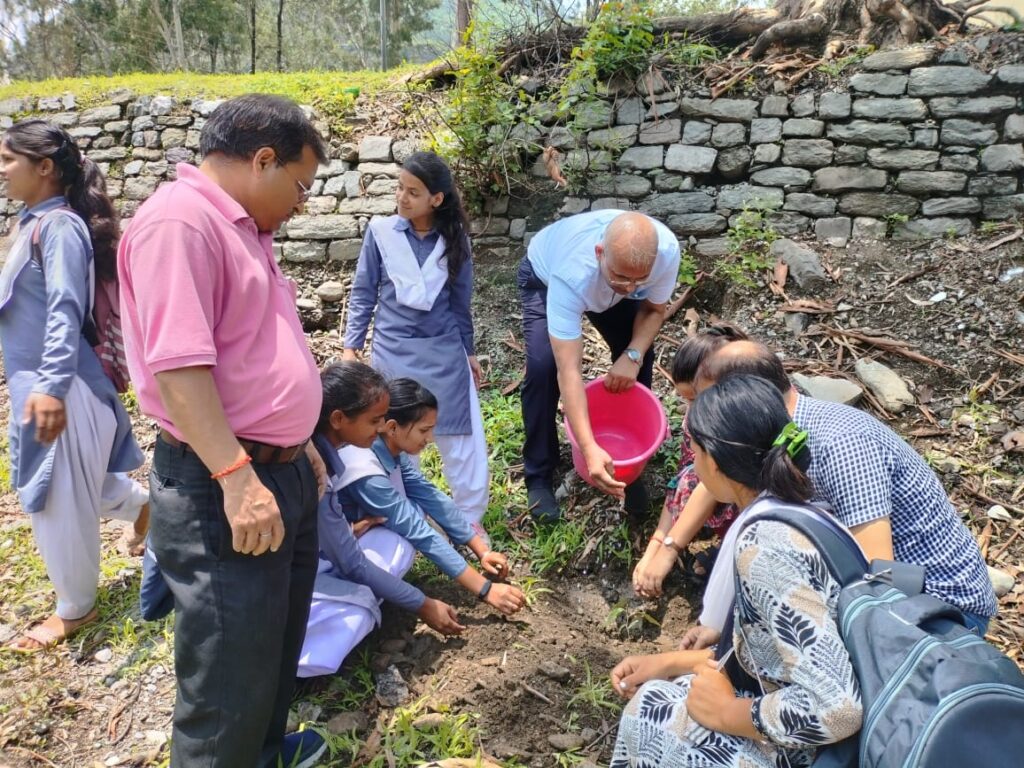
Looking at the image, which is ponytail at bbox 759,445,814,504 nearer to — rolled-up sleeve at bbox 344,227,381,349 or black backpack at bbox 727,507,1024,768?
black backpack at bbox 727,507,1024,768

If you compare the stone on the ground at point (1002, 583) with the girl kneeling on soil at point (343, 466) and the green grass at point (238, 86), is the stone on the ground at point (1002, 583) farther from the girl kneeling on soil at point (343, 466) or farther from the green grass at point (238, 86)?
the green grass at point (238, 86)

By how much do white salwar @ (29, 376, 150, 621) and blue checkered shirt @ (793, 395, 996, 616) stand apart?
8.64 feet

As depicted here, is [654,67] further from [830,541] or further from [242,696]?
[242,696]

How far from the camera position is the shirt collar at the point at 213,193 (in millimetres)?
1558

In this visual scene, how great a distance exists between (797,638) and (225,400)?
133 centimetres

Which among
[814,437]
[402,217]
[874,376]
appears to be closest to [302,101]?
[402,217]

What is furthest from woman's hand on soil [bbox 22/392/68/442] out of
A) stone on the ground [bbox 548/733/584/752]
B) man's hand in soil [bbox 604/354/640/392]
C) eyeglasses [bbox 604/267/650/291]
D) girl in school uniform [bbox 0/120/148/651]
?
man's hand in soil [bbox 604/354/640/392]

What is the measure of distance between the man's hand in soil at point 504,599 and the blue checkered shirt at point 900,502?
48.6 inches

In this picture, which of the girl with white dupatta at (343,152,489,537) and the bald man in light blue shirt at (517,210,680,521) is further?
the girl with white dupatta at (343,152,489,537)

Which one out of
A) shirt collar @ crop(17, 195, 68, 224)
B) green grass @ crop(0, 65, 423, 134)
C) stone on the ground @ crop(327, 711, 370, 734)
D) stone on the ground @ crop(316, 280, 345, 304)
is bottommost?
stone on the ground @ crop(327, 711, 370, 734)

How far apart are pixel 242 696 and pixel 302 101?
6269 millimetres

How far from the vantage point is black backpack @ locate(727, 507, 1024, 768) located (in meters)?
1.17

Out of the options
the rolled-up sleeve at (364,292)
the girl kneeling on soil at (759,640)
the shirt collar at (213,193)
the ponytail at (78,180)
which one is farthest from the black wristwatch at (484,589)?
the ponytail at (78,180)

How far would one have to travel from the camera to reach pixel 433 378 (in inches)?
129
